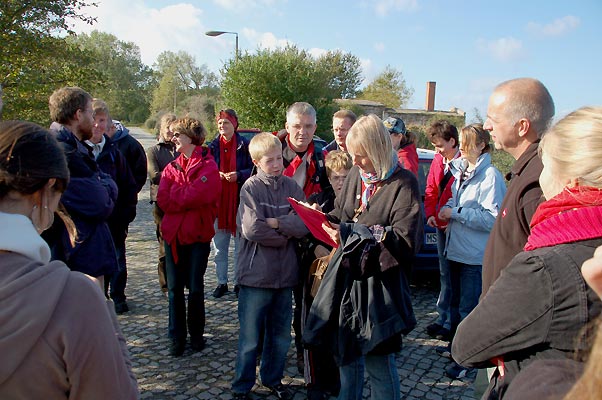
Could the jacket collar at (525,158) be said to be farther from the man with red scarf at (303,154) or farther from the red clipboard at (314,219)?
the man with red scarf at (303,154)

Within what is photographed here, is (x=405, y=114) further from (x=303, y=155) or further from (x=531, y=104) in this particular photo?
(x=531, y=104)

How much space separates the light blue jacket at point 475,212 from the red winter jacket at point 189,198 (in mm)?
2265

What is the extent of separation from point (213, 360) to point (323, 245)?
5.08ft

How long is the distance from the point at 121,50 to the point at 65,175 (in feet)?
234

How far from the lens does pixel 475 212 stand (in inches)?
155

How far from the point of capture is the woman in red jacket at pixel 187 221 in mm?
3877

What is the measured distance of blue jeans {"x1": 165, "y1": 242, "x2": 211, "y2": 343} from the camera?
3.95 m

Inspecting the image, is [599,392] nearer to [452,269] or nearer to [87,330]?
[87,330]

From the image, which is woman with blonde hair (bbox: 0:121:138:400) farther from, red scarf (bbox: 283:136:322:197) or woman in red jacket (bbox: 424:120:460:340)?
woman in red jacket (bbox: 424:120:460:340)

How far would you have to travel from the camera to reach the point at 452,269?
14.5 ft

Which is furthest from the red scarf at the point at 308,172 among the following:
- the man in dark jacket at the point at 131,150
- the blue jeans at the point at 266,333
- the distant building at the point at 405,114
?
the distant building at the point at 405,114

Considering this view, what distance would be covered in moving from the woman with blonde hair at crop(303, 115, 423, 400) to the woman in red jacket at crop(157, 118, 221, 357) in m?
1.59

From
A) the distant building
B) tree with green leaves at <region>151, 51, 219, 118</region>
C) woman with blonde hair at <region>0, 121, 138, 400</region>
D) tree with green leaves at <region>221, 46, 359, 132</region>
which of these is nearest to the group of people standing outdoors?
woman with blonde hair at <region>0, 121, 138, 400</region>

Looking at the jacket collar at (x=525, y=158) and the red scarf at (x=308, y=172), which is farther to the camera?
the red scarf at (x=308, y=172)
